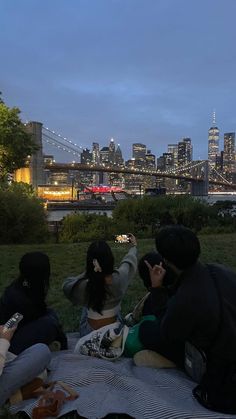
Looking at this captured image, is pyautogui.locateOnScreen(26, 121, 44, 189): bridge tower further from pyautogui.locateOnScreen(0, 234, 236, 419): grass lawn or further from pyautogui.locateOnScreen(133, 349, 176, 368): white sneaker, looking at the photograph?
pyautogui.locateOnScreen(133, 349, 176, 368): white sneaker

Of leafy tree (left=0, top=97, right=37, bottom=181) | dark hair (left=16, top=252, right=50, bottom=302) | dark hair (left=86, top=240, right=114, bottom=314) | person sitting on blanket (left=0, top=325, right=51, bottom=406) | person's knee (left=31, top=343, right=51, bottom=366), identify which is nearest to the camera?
person sitting on blanket (left=0, top=325, right=51, bottom=406)

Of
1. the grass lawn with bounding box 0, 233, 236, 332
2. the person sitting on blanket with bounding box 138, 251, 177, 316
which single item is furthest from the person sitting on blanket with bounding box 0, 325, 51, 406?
the grass lawn with bounding box 0, 233, 236, 332

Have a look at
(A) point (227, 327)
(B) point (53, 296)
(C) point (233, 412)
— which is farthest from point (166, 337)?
(B) point (53, 296)

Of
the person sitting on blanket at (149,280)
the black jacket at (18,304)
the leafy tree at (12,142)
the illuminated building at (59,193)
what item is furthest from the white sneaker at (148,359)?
the illuminated building at (59,193)

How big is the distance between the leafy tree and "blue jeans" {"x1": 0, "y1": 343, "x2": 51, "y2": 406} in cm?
1795

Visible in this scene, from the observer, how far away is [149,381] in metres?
2.73

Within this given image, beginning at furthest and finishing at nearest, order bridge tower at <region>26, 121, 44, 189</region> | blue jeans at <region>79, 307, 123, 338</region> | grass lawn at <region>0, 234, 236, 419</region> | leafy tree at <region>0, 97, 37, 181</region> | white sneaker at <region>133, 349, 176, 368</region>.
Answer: bridge tower at <region>26, 121, 44, 189</region>, leafy tree at <region>0, 97, 37, 181</region>, grass lawn at <region>0, 234, 236, 419</region>, blue jeans at <region>79, 307, 123, 338</region>, white sneaker at <region>133, 349, 176, 368</region>

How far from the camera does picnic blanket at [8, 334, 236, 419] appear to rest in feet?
7.77

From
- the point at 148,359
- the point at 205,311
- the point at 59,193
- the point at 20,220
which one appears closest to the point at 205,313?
the point at 205,311

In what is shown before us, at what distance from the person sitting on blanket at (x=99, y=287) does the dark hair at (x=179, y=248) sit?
79cm

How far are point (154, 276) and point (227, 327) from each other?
2.79ft

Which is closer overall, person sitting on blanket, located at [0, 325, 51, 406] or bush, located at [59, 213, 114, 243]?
person sitting on blanket, located at [0, 325, 51, 406]

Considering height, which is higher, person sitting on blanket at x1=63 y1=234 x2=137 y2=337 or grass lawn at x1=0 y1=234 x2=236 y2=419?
person sitting on blanket at x1=63 y1=234 x2=137 y2=337

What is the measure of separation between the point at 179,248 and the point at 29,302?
1.13 m
